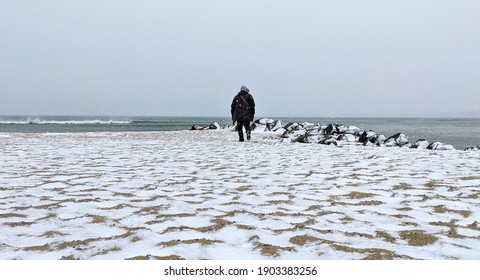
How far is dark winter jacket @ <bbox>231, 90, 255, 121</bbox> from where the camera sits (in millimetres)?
16250

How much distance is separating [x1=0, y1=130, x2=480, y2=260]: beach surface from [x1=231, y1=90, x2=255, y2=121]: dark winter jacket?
802 centimetres

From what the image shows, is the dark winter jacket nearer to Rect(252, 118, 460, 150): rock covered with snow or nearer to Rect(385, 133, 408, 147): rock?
Rect(252, 118, 460, 150): rock covered with snow

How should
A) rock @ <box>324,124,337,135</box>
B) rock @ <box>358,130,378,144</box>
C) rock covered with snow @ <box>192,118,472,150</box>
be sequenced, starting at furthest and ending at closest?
rock @ <box>324,124,337,135</box> < rock @ <box>358,130,378,144</box> < rock covered with snow @ <box>192,118,472,150</box>

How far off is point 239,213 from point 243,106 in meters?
11.8

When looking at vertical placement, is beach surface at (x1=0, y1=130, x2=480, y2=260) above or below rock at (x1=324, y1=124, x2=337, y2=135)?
below

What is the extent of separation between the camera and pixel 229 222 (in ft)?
14.0

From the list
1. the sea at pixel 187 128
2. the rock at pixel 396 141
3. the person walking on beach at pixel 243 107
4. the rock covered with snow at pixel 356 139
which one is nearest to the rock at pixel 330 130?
the rock covered with snow at pixel 356 139

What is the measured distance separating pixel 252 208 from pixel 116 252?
1977 millimetres

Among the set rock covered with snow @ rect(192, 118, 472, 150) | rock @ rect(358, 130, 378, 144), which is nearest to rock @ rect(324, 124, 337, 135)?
rock covered with snow @ rect(192, 118, 472, 150)

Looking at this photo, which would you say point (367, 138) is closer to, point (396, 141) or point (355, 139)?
point (355, 139)

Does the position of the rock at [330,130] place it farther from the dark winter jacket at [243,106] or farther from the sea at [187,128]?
the sea at [187,128]

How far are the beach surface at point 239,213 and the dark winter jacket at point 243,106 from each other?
8015 mm

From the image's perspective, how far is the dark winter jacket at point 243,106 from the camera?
16.2 m
